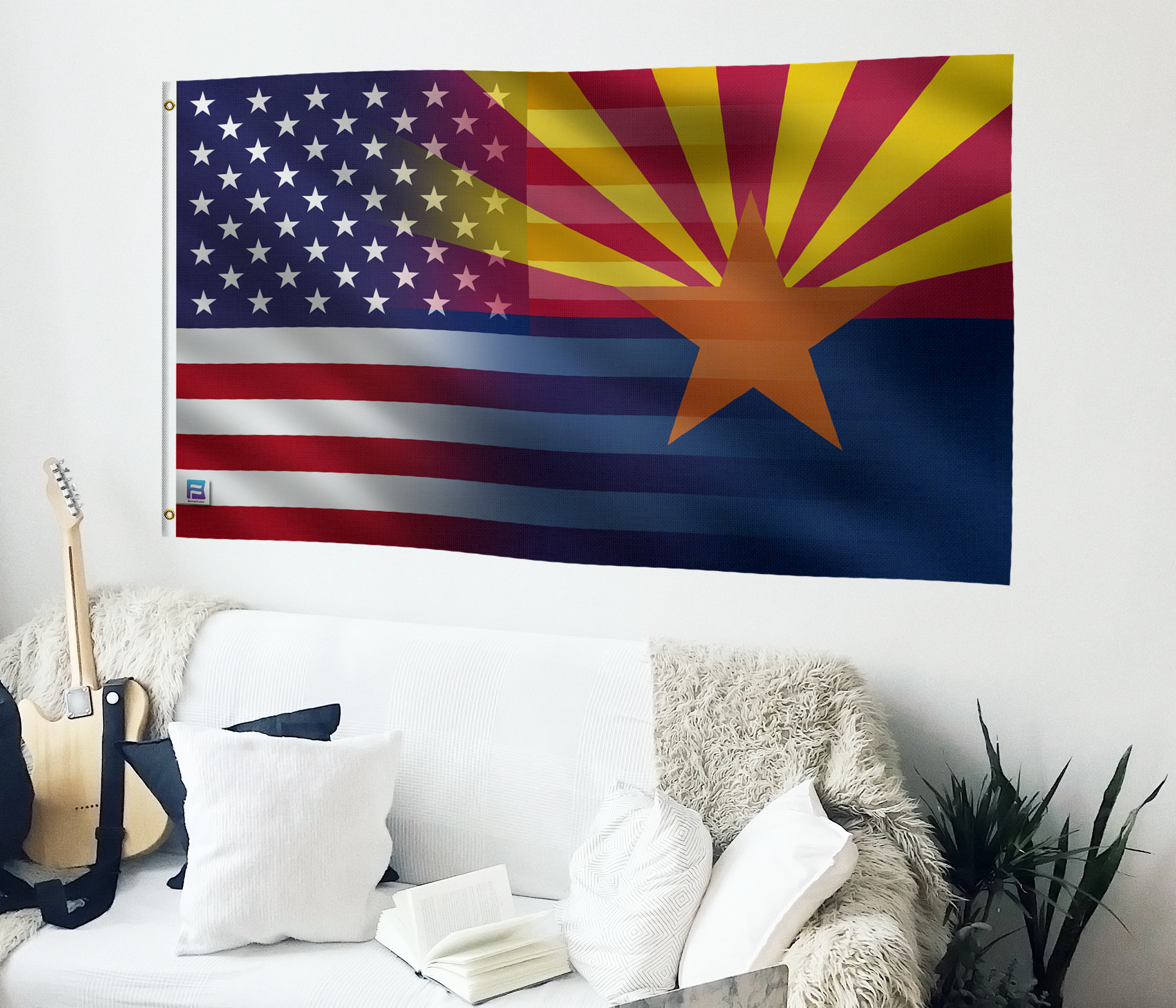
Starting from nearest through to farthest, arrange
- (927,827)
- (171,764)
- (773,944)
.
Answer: (773,944) → (927,827) → (171,764)

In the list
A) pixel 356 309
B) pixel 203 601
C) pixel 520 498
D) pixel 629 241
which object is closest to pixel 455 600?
pixel 520 498

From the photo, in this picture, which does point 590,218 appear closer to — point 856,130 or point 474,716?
point 856,130

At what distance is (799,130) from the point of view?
197 centimetres

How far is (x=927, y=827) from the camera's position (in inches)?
65.4

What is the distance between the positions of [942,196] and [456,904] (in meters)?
1.67

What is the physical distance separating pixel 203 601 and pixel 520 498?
790 mm

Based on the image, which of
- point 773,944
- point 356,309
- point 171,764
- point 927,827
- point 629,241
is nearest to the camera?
point 773,944

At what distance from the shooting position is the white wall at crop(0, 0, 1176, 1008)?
186cm

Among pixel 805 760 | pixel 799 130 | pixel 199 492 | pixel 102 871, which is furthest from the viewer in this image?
pixel 199 492

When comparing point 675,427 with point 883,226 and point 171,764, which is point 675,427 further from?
point 171,764

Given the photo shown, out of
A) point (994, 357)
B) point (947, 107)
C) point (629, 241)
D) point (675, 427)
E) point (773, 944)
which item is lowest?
point (773, 944)

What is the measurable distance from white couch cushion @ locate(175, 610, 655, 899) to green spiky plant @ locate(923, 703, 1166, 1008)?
23.7 inches

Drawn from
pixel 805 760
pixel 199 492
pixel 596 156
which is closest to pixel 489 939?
pixel 805 760

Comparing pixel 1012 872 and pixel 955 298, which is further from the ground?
pixel 955 298
